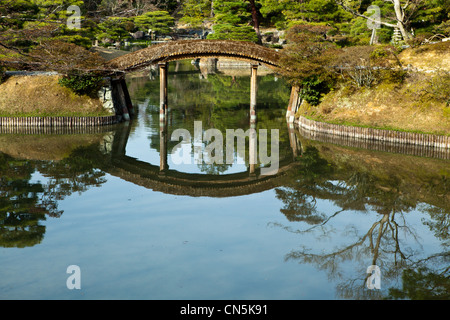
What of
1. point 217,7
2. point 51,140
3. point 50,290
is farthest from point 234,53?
point 217,7

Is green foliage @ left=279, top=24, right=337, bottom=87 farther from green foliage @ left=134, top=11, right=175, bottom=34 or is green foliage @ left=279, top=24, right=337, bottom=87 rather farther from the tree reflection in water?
green foliage @ left=134, top=11, right=175, bottom=34

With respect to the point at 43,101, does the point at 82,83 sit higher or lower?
higher

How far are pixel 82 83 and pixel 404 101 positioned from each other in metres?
21.5

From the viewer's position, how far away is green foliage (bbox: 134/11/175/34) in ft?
279

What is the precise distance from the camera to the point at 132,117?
40188 millimetres

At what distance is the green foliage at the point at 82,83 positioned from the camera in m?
36.0

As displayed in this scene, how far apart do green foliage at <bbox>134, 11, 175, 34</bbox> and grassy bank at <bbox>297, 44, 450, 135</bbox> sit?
173ft

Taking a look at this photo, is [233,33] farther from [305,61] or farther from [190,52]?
[190,52]

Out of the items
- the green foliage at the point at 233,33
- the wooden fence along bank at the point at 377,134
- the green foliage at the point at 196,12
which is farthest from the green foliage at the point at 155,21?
the wooden fence along bank at the point at 377,134

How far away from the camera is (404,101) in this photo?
1345 inches

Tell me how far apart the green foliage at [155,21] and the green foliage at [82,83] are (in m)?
50.3

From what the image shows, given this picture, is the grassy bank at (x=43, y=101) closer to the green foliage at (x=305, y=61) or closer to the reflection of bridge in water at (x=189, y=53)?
the reflection of bridge in water at (x=189, y=53)

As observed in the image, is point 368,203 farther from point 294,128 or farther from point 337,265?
point 294,128

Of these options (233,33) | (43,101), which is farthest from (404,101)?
(233,33)
